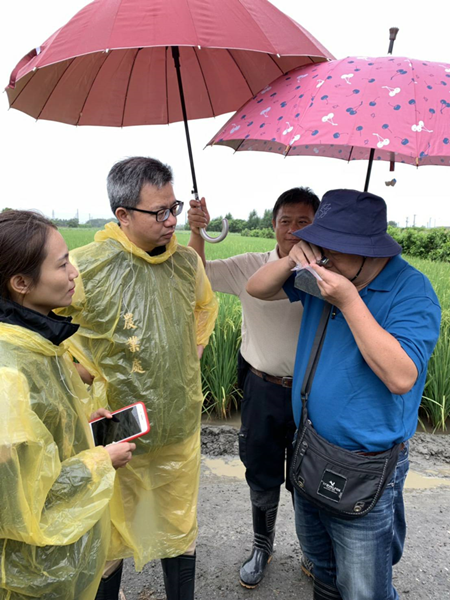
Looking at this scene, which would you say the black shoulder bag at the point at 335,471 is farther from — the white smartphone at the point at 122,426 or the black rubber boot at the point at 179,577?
the black rubber boot at the point at 179,577

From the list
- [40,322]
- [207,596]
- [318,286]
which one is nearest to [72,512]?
[40,322]

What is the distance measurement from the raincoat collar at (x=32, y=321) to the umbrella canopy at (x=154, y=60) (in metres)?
0.87

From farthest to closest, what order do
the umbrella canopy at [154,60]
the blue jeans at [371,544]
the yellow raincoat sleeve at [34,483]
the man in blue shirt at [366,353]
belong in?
the umbrella canopy at [154,60] → the blue jeans at [371,544] → the man in blue shirt at [366,353] → the yellow raincoat sleeve at [34,483]

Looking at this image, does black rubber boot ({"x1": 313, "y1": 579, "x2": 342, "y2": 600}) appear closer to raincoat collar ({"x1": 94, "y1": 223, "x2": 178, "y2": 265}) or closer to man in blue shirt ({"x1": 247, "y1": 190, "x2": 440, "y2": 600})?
man in blue shirt ({"x1": 247, "y1": 190, "x2": 440, "y2": 600})

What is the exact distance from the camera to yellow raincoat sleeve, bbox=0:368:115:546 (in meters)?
1.16

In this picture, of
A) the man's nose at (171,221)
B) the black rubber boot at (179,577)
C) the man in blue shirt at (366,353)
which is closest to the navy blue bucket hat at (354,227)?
the man in blue shirt at (366,353)

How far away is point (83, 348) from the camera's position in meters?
1.95

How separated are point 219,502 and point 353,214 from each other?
221cm

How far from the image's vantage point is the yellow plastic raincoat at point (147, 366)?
1.89m

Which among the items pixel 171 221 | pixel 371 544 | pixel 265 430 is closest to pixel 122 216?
pixel 171 221

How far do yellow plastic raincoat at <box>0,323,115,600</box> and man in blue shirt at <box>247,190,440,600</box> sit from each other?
74 cm

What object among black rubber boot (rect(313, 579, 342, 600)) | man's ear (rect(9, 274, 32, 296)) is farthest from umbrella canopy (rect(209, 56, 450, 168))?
black rubber boot (rect(313, 579, 342, 600))

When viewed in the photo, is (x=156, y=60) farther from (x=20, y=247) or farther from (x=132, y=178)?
(x=20, y=247)

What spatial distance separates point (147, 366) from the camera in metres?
1.91
